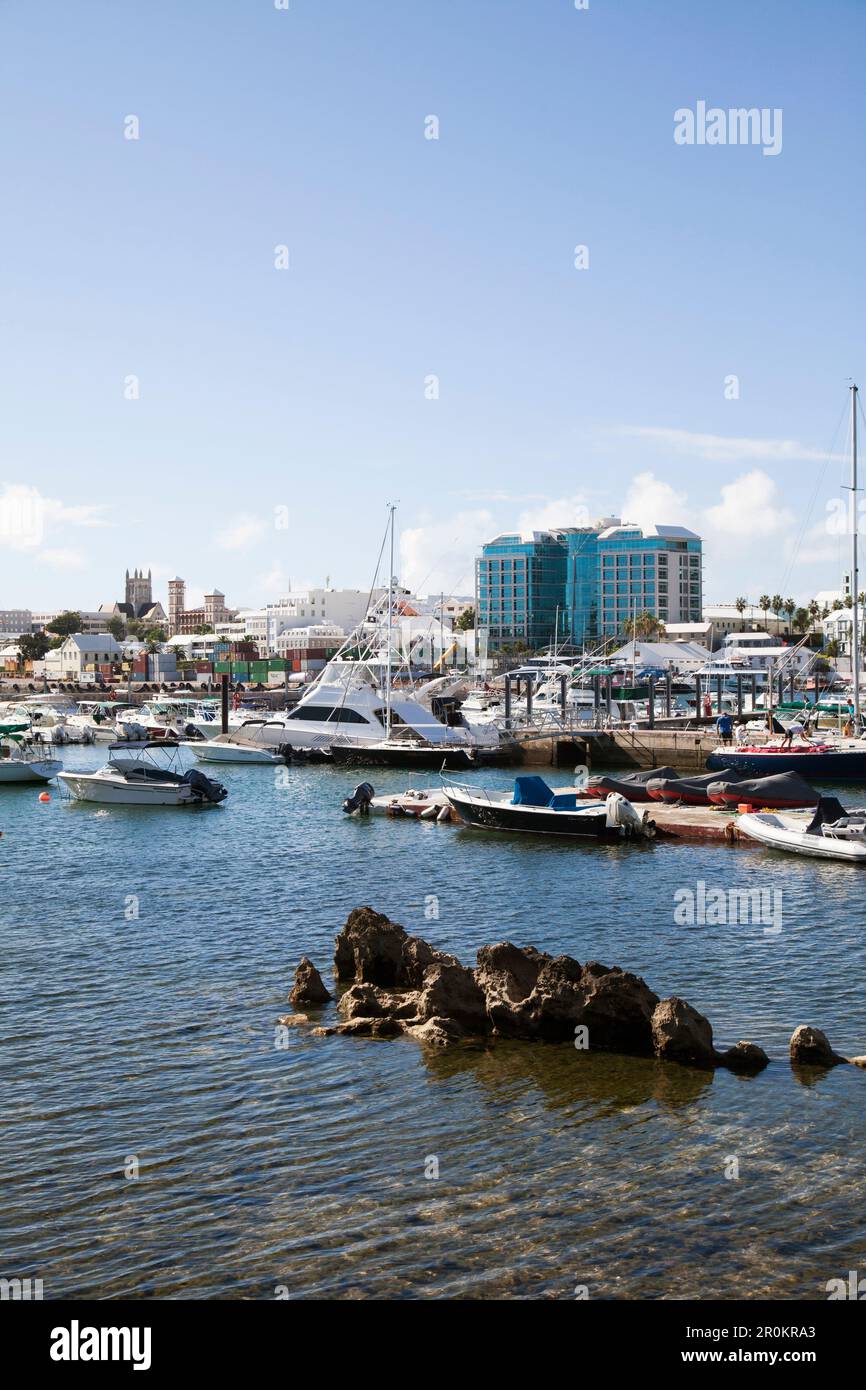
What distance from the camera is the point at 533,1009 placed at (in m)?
20.0

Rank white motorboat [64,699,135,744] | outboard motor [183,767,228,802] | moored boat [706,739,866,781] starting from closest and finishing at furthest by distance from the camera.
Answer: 1. outboard motor [183,767,228,802]
2. moored boat [706,739,866,781]
3. white motorboat [64,699,135,744]

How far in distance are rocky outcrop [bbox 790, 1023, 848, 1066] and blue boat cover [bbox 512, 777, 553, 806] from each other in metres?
24.6

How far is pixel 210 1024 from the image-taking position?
827 inches

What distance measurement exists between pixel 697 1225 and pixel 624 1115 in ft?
10.5

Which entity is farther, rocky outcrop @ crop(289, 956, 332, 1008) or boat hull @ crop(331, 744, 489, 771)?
boat hull @ crop(331, 744, 489, 771)

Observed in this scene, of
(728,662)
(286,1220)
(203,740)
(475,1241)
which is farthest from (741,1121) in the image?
(728,662)

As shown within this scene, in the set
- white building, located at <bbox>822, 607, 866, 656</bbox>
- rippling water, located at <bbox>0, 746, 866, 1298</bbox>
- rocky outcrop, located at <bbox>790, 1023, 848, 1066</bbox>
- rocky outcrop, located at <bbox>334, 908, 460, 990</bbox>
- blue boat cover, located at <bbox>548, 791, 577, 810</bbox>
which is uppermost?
white building, located at <bbox>822, 607, 866, 656</bbox>

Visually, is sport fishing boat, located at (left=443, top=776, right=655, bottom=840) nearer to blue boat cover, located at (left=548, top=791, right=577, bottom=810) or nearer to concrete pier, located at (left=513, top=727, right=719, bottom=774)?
blue boat cover, located at (left=548, top=791, right=577, bottom=810)

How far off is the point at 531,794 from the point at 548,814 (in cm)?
142

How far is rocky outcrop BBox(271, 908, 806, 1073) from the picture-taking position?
61.7ft

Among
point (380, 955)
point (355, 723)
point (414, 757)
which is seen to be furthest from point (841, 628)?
point (380, 955)

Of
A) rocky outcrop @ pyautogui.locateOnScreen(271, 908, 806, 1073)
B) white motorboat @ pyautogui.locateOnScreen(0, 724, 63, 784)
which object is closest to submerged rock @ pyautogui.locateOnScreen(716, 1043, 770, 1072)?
rocky outcrop @ pyautogui.locateOnScreen(271, 908, 806, 1073)

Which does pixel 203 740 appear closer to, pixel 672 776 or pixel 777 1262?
pixel 672 776

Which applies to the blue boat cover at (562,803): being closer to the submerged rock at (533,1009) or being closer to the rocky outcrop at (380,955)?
the rocky outcrop at (380,955)
